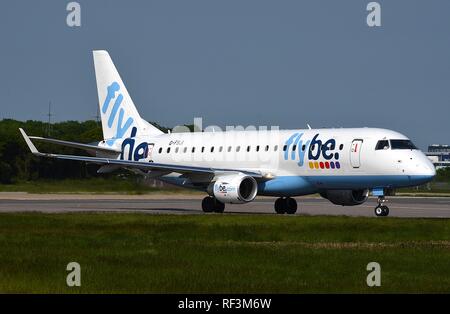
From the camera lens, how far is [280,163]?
4294 cm

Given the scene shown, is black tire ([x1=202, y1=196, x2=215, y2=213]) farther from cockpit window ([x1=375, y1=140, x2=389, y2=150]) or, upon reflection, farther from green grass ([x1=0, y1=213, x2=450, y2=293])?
green grass ([x1=0, y1=213, x2=450, y2=293])

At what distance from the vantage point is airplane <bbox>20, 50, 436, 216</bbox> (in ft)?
131

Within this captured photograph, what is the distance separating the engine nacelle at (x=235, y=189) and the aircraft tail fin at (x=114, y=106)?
996 centimetres

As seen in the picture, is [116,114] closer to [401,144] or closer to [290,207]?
[290,207]

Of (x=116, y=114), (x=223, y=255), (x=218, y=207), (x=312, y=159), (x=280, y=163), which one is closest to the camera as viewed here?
(x=223, y=255)

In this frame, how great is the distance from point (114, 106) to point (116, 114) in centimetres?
49

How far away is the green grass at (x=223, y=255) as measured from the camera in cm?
1753

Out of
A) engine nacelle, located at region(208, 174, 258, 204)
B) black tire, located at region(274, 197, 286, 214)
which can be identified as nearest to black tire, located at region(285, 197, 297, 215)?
black tire, located at region(274, 197, 286, 214)

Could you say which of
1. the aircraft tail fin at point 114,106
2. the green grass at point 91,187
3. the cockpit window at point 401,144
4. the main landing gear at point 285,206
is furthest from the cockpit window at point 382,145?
the green grass at point 91,187

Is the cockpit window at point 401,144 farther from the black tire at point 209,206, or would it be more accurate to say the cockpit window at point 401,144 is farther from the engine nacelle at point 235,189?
the black tire at point 209,206

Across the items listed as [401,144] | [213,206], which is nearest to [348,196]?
[401,144]
